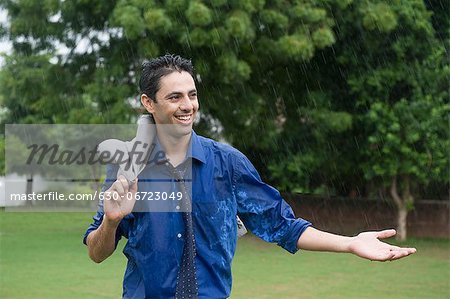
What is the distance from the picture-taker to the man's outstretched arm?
3.10 m

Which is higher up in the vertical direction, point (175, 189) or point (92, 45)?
point (92, 45)

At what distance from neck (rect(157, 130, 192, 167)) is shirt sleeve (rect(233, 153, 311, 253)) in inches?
8.6

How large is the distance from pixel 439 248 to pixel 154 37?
720cm

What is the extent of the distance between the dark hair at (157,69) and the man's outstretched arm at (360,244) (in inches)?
32.7

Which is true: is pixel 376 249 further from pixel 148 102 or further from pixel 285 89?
pixel 285 89

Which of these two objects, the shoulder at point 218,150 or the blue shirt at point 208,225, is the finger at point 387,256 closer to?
the blue shirt at point 208,225

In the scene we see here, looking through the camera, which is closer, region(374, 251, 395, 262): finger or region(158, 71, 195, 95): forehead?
region(374, 251, 395, 262): finger

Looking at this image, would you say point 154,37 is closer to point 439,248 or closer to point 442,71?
point 442,71

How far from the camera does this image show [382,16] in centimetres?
1719

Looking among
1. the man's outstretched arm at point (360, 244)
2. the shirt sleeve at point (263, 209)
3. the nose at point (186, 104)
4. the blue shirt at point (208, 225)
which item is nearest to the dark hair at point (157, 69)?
the nose at point (186, 104)

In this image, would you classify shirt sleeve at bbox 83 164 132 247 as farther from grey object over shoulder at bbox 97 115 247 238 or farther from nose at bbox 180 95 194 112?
nose at bbox 180 95 194 112

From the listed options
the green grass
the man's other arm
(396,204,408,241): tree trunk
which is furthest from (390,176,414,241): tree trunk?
the man's other arm

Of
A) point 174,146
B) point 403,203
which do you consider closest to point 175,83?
point 174,146

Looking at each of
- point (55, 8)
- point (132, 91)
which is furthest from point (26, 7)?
point (132, 91)
